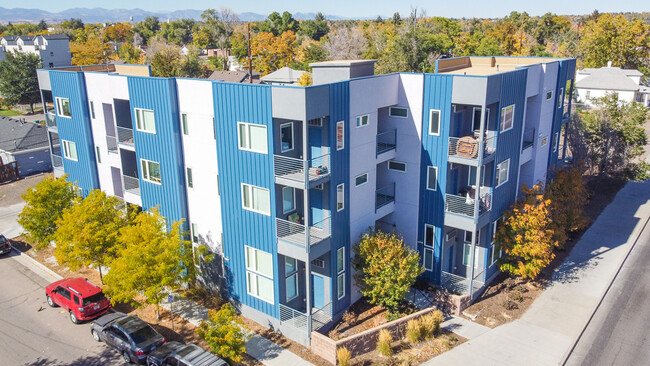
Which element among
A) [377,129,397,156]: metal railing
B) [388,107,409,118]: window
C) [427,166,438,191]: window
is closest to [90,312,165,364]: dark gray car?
[377,129,397,156]: metal railing

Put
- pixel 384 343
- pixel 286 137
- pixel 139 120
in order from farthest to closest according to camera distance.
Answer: pixel 139 120
pixel 286 137
pixel 384 343

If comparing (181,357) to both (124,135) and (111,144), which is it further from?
(111,144)

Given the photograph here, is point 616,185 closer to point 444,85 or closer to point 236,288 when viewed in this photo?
point 444,85

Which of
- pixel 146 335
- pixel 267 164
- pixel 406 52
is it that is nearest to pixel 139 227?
pixel 146 335

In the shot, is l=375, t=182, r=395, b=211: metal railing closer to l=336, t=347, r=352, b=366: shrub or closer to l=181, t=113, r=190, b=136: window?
l=336, t=347, r=352, b=366: shrub

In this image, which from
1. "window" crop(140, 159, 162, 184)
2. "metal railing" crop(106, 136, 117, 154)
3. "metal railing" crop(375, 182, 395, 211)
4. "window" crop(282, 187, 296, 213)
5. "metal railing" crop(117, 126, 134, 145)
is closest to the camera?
"window" crop(282, 187, 296, 213)

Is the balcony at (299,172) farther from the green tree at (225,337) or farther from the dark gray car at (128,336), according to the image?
the dark gray car at (128,336)

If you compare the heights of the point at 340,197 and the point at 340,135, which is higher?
the point at 340,135

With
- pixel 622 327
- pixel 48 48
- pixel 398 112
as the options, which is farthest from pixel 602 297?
pixel 48 48
